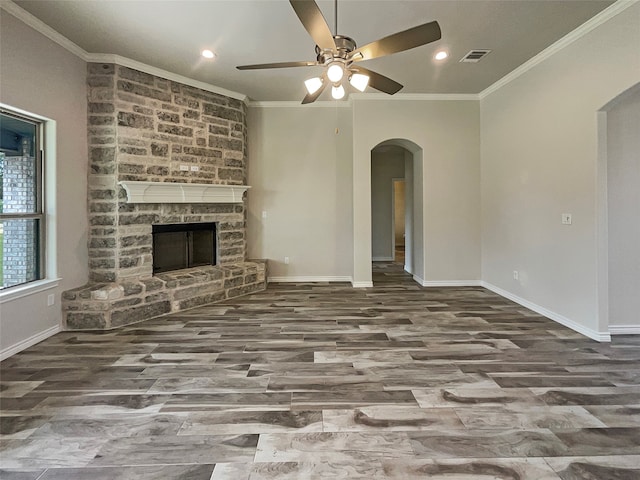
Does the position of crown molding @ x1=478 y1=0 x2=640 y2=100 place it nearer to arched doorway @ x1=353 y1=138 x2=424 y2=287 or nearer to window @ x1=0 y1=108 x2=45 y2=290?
arched doorway @ x1=353 y1=138 x2=424 y2=287

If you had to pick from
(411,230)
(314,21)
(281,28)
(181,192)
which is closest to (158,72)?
(181,192)

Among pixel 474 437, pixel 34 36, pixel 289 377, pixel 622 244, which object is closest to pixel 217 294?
pixel 289 377

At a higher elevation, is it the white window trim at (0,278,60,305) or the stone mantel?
the stone mantel

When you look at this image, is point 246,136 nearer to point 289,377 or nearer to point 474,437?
point 289,377

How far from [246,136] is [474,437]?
5.18m

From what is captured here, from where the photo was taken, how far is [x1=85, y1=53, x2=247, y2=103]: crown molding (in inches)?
155

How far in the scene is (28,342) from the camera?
10.4 ft

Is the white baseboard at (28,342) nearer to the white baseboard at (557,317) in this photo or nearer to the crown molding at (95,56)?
the crown molding at (95,56)

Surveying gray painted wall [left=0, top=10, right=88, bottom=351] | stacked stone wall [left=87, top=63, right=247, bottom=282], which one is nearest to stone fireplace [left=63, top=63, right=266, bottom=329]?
stacked stone wall [left=87, top=63, right=247, bottom=282]

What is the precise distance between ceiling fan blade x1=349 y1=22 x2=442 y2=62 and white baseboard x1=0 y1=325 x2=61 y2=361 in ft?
12.4

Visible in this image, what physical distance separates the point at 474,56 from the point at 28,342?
559 cm

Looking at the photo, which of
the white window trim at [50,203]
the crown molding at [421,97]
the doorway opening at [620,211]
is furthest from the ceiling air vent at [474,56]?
the white window trim at [50,203]

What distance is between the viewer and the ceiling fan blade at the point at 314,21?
207 cm

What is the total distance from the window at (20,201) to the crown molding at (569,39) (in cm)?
543
